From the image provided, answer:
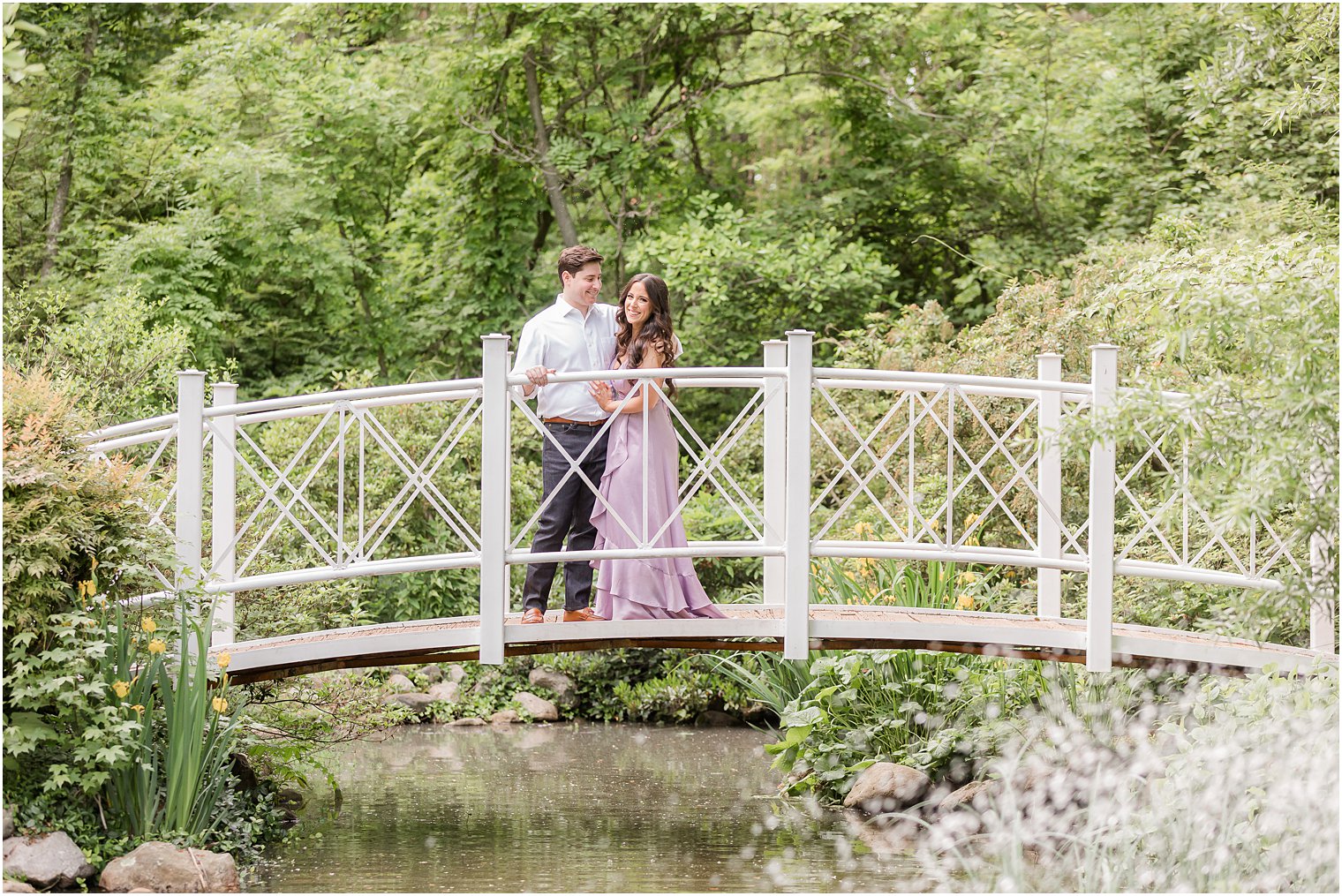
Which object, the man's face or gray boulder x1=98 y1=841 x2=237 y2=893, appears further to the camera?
the man's face

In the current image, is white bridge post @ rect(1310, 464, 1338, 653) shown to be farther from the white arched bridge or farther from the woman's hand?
the woman's hand

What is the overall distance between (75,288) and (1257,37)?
33.0 ft

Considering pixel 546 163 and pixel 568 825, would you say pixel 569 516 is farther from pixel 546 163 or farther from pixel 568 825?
pixel 546 163

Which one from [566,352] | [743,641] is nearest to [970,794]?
Answer: [743,641]

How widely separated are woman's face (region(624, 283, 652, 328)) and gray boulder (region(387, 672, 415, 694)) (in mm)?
4868

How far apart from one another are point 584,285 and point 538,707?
15.4ft

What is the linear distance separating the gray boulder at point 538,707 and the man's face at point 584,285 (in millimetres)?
4553

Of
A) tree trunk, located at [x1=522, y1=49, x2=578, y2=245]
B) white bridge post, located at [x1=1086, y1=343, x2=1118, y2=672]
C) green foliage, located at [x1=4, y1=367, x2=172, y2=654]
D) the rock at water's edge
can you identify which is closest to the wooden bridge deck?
white bridge post, located at [x1=1086, y1=343, x2=1118, y2=672]

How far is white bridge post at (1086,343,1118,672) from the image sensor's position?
6172 mm

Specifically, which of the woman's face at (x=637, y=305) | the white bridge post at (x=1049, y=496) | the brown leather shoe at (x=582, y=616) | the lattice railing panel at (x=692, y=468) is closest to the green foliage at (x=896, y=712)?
the white bridge post at (x=1049, y=496)

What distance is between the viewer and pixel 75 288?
12562mm

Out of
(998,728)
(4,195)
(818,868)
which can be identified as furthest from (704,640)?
(4,195)

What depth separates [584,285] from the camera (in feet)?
20.7

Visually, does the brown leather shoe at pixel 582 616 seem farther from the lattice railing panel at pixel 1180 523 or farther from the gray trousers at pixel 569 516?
the lattice railing panel at pixel 1180 523
